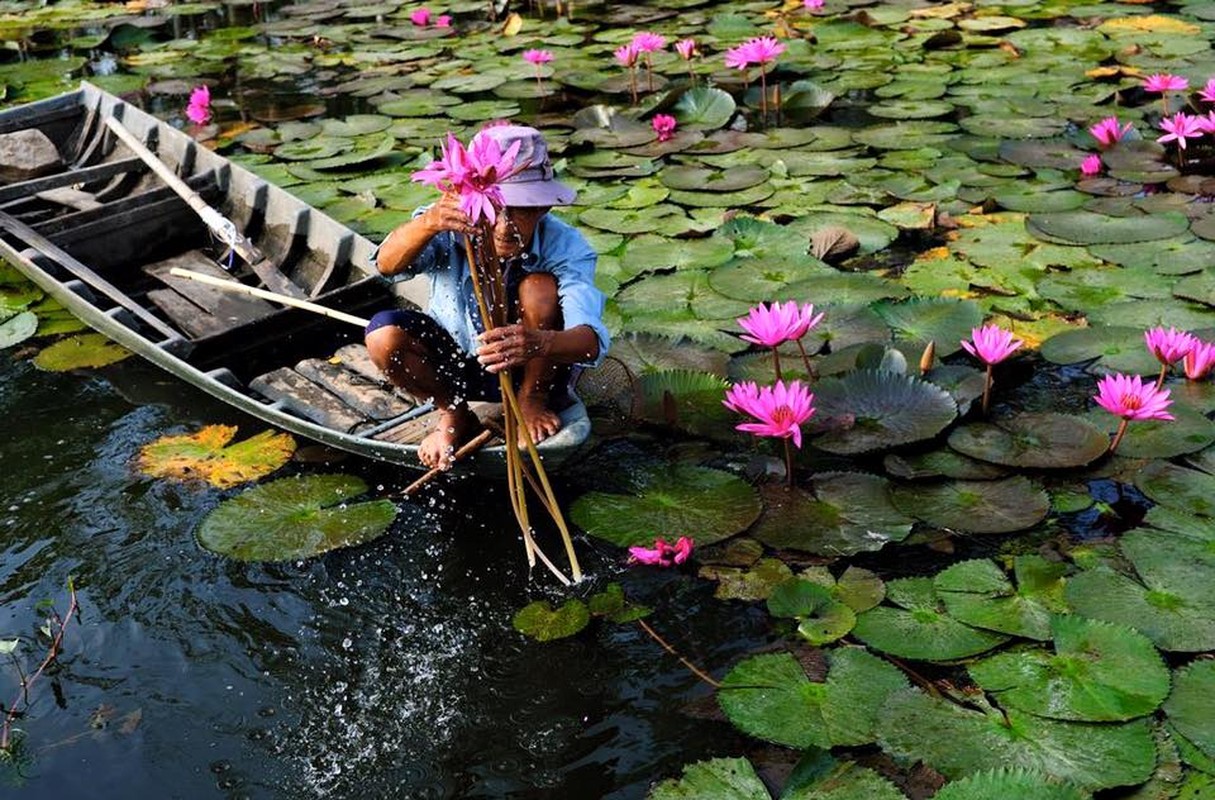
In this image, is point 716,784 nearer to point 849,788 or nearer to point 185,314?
point 849,788

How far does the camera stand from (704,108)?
5.90 metres

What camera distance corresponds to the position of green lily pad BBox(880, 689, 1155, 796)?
7.03ft

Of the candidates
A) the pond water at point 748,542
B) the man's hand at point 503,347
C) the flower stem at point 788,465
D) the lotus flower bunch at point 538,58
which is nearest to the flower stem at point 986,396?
the pond water at point 748,542

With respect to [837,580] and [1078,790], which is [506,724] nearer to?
[837,580]

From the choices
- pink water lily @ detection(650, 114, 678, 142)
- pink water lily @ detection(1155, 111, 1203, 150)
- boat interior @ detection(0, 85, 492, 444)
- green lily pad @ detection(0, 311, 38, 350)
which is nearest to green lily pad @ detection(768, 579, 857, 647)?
boat interior @ detection(0, 85, 492, 444)

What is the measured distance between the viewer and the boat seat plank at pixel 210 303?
430cm

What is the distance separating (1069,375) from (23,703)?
9.62 feet

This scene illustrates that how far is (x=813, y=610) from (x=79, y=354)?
9.56 feet

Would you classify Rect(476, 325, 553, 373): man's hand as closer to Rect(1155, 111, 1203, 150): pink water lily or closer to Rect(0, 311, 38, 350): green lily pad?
Rect(0, 311, 38, 350): green lily pad

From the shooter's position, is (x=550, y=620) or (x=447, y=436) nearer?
(x=550, y=620)

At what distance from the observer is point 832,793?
7.00 ft

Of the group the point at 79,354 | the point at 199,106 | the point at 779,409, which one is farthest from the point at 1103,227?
the point at 199,106

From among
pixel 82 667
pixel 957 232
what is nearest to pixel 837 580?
pixel 82 667

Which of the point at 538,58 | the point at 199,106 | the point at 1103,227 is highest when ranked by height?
the point at 538,58
